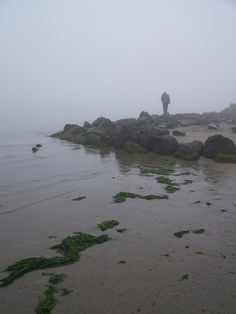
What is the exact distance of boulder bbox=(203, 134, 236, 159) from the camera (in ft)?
59.8

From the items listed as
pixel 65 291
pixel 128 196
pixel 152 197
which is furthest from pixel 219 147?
pixel 65 291

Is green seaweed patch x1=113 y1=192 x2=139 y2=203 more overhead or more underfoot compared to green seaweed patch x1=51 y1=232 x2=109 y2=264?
more overhead

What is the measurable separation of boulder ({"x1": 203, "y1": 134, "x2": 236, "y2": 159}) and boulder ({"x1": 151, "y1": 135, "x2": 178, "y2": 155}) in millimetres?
1986

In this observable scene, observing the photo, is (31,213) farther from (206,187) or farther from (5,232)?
(206,187)

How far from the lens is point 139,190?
38.5 feet

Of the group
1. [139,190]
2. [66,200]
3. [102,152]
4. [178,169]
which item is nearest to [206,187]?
[139,190]

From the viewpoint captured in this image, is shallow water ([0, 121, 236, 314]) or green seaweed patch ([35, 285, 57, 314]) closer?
green seaweed patch ([35, 285, 57, 314])

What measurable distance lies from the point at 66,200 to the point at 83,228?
264cm

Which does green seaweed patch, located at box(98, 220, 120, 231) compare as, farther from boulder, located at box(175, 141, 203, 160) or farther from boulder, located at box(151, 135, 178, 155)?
boulder, located at box(151, 135, 178, 155)

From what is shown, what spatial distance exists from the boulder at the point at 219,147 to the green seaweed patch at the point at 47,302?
14.6m

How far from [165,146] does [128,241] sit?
13.5 meters

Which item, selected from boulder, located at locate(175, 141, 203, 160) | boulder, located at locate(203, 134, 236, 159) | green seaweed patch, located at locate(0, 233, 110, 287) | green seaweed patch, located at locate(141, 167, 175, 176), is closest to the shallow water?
green seaweed patch, located at locate(0, 233, 110, 287)

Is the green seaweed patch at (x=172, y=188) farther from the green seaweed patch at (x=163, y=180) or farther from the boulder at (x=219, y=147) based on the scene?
the boulder at (x=219, y=147)

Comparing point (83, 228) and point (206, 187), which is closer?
point (83, 228)
